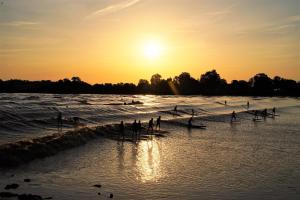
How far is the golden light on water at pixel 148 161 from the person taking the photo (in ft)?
68.4

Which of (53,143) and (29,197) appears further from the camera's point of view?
(53,143)

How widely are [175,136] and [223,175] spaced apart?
18361 mm

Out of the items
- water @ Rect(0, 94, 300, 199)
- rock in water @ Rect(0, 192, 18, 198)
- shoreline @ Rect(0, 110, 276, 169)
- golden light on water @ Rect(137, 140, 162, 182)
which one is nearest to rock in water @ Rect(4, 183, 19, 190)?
water @ Rect(0, 94, 300, 199)

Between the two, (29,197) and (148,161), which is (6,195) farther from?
(148,161)

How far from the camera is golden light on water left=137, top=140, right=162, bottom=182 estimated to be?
68.4ft

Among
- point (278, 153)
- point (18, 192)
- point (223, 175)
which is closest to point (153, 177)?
point (223, 175)

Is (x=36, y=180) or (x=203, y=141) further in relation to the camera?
(x=203, y=141)

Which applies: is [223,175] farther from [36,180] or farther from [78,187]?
[36,180]

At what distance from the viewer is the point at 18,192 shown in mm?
16562

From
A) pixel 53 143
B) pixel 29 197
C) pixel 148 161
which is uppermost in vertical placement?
pixel 53 143

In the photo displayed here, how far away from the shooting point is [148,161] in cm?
2519

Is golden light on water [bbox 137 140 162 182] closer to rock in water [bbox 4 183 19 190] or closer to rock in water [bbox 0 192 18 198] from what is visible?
rock in water [bbox 4 183 19 190]

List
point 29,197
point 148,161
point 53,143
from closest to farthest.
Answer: point 29,197
point 148,161
point 53,143

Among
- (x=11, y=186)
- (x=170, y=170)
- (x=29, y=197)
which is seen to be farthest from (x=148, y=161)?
(x=29, y=197)
